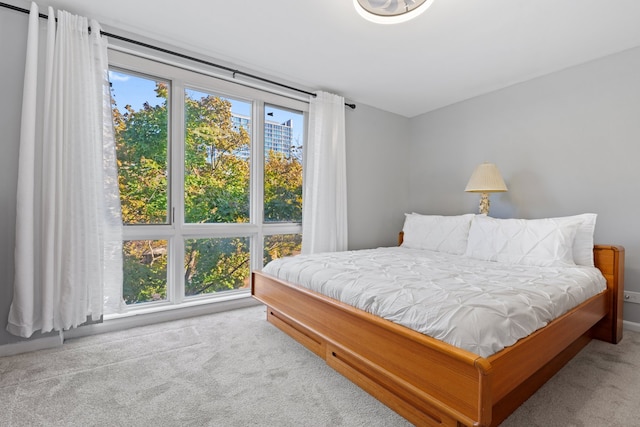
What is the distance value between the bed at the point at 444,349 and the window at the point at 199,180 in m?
0.70

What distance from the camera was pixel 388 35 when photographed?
8.07ft

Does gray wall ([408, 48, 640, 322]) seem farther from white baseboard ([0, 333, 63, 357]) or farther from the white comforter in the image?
white baseboard ([0, 333, 63, 357])

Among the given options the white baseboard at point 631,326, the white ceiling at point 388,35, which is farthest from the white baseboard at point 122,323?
the white baseboard at point 631,326

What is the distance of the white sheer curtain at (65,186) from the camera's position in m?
2.00

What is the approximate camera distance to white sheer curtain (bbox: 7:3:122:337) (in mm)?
2000

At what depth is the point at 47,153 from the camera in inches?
81.4

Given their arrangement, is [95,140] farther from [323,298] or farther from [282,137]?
[323,298]

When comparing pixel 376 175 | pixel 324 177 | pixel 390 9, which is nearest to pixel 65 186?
pixel 324 177

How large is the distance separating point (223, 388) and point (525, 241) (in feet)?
8.12

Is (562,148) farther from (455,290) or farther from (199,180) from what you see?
(199,180)

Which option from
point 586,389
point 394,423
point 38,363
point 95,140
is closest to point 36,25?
point 95,140

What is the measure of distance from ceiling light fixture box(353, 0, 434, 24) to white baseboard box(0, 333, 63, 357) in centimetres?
304

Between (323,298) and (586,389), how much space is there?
151cm

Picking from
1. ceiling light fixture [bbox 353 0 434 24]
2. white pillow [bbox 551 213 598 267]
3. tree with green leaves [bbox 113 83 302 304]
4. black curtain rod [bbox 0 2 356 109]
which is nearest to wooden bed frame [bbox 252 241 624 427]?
white pillow [bbox 551 213 598 267]
